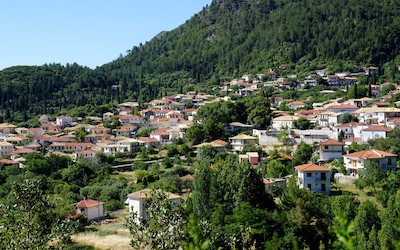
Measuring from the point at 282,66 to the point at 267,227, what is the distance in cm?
7165

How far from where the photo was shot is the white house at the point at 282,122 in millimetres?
50500

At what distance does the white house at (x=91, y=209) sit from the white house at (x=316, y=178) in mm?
14664

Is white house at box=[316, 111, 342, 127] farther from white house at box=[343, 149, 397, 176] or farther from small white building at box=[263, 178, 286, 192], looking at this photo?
small white building at box=[263, 178, 286, 192]

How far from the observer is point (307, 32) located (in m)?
102

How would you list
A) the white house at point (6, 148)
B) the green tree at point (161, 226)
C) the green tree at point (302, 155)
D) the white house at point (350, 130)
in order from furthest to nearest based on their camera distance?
1. the white house at point (6, 148)
2. the white house at point (350, 130)
3. the green tree at point (302, 155)
4. the green tree at point (161, 226)

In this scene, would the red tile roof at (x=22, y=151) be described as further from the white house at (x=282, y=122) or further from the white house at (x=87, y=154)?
the white house at (x=282, y=122)

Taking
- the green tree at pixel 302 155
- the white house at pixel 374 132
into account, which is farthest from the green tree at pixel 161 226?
the white house at pixel 374 132

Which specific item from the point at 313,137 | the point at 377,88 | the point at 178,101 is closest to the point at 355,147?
the point at 313,137

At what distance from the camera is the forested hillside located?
8956 centimetres

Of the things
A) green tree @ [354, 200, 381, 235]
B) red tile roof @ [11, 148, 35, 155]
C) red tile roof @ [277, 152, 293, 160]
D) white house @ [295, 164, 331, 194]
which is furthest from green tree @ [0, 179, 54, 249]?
red tile roof @ [11, 148, 35, 155]

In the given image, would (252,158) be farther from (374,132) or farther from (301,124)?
(374,132)

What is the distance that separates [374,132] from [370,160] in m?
9.76

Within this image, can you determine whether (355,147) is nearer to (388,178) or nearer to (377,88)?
(388,178)

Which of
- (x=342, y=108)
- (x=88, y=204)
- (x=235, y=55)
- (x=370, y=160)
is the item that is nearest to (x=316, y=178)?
(x=370, y=160)
